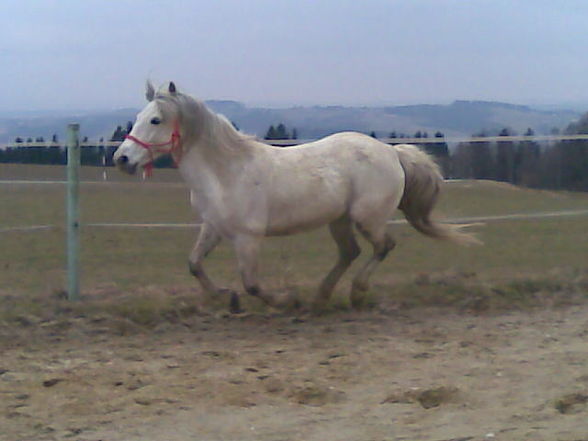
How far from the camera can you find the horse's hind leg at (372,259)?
5.61 m

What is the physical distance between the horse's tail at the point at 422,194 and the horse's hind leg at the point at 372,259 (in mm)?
466

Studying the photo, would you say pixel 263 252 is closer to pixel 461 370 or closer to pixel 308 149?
pixel 308 149

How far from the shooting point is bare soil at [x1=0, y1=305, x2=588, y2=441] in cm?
324

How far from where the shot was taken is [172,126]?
5.03 meters

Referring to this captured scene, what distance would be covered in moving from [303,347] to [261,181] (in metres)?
1.16

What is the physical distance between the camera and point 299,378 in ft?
13.0

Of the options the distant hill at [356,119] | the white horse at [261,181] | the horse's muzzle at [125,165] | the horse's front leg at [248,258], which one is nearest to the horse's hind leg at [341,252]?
the white horse at [261,181]

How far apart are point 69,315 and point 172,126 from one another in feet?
4.92

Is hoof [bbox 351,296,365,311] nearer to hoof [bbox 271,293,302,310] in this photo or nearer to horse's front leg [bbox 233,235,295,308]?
hoof [bbox 271,293,302,310]

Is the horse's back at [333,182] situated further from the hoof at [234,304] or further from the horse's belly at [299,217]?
the hoof at [234,304]

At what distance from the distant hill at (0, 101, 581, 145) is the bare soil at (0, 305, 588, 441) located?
2326mm

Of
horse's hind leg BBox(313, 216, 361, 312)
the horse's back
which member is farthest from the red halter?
horse's hind leg BBox(313, 216, 361, 312)

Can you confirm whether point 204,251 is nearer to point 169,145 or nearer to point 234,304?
point 234,304

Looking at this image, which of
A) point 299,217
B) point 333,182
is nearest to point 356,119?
point 333,182
